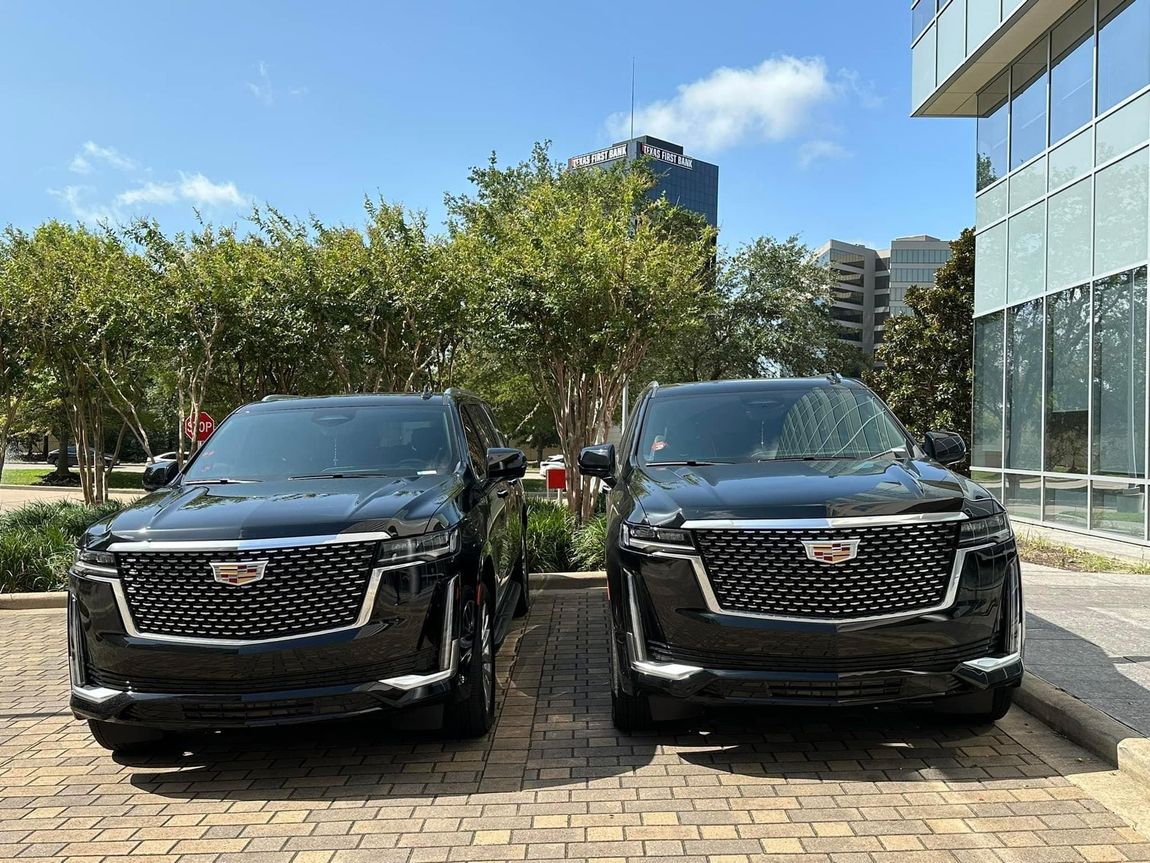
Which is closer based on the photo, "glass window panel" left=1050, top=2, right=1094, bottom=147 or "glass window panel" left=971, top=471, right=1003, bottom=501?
"glass window panel" left=1050, top=2, right=1094, bottom=147

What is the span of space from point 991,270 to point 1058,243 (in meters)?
2.40

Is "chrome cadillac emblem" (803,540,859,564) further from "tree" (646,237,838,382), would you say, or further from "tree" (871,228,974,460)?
"tree" (646,237,838,382)

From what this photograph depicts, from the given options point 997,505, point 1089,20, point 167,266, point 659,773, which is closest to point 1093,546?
point 1089,20

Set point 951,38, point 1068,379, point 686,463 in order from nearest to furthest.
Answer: point 686,463
point 1068,379
point 951,38

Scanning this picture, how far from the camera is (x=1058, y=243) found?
1365 centimetres

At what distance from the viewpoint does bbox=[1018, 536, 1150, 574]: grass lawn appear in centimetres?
970

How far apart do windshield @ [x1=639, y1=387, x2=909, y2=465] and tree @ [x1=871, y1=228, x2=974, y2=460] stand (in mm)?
25802

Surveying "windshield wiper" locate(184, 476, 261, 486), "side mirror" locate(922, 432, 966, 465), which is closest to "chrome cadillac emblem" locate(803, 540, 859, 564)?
"side mirror" locate(922, 432, 966, 465)

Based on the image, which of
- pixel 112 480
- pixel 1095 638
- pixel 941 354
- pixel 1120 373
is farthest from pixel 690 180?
pixel 1095 638

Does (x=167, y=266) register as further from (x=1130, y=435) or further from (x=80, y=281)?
(x=1130, y=435)

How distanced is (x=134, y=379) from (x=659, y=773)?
47.6 ft

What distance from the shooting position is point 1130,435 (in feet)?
38.4

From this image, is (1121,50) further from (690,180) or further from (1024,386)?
(690,180)

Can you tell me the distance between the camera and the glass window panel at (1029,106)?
14516 millimetres
